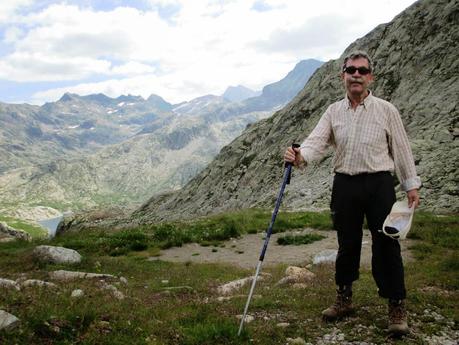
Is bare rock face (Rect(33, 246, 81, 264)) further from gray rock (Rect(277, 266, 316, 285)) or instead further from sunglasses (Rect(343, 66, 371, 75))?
sunglasses (Rect(343, 66, 371, 75))

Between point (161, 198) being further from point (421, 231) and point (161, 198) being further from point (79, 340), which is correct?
point (79, 340)

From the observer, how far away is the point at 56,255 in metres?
16.2

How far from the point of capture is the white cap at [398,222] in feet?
24.6

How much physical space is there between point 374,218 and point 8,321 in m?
6.39

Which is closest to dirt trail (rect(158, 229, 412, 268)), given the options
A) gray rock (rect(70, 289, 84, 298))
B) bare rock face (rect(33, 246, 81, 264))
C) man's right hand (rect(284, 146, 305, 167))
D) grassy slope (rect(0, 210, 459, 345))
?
grassy slope (rect(0, 210, 459, 345))

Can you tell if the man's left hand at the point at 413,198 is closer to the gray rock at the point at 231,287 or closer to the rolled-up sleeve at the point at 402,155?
the rolled-up sleeve at the point at 402,155

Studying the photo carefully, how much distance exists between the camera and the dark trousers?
7891mm

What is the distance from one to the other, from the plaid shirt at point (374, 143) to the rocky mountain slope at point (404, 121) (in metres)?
21.2

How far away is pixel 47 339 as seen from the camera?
6.84 m

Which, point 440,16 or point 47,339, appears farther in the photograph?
point 440,16

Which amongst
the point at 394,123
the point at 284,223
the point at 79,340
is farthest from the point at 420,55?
the point at 79,340

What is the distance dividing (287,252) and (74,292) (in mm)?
11241

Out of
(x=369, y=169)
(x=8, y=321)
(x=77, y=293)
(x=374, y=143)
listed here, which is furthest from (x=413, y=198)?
(x=77, y=293)

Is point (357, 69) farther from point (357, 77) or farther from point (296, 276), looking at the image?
point (296, 276)
